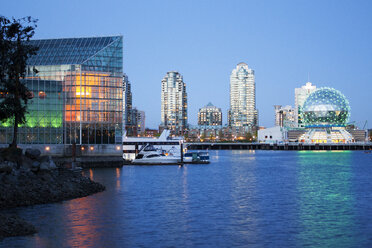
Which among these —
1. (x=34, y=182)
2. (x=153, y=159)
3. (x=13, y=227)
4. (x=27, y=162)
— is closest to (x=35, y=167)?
(x=27, y=162)

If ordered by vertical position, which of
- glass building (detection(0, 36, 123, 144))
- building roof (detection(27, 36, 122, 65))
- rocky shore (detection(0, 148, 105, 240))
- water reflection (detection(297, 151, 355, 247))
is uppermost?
building roof (detection(27, 36, 122, 65))

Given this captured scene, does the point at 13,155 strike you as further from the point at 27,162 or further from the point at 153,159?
the point at 153,159

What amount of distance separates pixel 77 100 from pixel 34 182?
44.7 m

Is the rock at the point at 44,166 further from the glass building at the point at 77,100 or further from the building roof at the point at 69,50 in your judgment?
the building roof at the point at 69,50

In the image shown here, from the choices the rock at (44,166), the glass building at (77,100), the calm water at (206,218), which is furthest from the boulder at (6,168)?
the glass building at (77,100)

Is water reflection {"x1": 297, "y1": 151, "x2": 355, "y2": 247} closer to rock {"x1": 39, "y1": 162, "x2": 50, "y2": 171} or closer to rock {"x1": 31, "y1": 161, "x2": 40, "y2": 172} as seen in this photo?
rock {"x1": 39, "y1": 162, "x2": 50, "y2": 171}

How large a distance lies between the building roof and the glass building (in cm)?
20

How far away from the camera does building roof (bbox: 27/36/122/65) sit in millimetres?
87875

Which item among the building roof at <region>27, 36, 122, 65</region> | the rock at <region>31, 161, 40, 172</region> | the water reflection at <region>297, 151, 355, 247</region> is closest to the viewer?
the water reflection at <region>297, 151, 355, 247</region>

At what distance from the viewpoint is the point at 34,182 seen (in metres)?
42.7

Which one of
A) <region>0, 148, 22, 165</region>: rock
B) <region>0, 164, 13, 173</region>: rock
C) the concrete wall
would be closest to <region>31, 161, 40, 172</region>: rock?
<region>0, 148, 22, 165</region>: rock

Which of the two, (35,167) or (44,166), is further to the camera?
(44,166)

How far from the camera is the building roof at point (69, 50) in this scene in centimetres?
8788

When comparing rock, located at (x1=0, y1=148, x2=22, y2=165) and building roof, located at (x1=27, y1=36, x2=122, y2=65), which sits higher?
building roof, located at (x1=27, y1=36, x2=122, y2=65)
